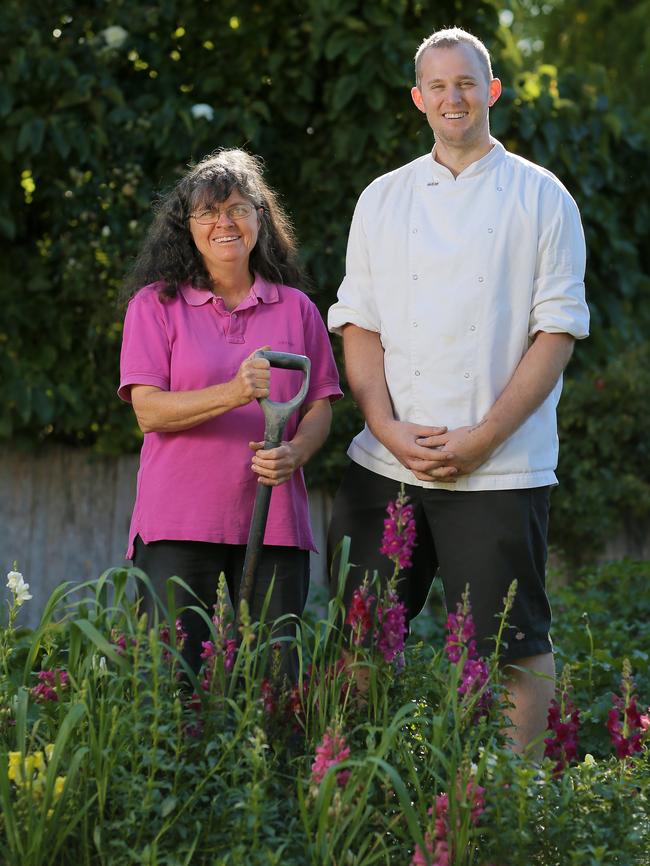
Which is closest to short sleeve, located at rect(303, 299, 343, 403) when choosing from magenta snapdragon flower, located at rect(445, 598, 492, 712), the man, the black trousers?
the man

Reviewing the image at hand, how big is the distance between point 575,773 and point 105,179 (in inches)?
168

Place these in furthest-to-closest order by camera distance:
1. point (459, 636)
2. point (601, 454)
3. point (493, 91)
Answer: point (601, 454)
point (493, 91)
point (459, 636)

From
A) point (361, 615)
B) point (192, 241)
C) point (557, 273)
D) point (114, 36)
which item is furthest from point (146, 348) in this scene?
point (114, 36)

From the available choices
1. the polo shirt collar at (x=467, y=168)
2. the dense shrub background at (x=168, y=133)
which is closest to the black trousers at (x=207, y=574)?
the polo shirt collar at (x=467, y=168)

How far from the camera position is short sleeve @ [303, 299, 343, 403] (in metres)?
3.24

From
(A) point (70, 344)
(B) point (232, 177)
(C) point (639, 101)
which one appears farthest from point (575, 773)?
(C) point (639, 101)

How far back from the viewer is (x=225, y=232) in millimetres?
3156

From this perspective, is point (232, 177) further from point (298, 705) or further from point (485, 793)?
point (485, 793)

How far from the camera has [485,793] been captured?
7.85 ft

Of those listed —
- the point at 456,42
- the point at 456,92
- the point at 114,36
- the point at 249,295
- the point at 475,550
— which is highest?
the point at 114,36

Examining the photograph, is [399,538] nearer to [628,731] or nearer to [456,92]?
[628,731]

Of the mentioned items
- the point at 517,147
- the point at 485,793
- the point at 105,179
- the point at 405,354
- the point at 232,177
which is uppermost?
the point at 517,147

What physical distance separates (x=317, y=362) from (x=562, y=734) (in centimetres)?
107

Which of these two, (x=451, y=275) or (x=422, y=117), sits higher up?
(x=422, y=117)
